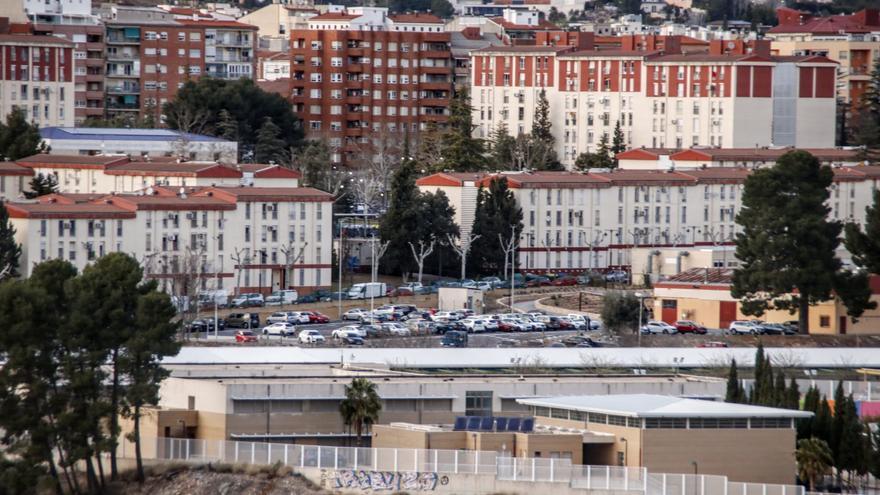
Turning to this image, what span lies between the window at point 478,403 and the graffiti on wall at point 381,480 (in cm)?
651

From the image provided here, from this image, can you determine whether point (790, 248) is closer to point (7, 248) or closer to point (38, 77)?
point (7, 248)

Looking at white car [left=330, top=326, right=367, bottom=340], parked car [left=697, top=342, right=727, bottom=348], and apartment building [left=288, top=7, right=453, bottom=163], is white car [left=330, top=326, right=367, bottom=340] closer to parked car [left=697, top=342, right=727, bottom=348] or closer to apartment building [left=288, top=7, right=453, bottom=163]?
parked car [left=697, top=342, right=727, bottom=348]

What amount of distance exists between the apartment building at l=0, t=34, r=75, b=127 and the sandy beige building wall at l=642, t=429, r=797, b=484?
85.6 m

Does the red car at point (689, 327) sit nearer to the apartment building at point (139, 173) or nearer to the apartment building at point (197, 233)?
the apartment building at point (197, 233)

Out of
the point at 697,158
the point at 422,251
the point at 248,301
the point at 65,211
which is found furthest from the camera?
the point at 697,158

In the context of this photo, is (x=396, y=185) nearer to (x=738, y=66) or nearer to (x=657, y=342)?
(x=657, y=342)

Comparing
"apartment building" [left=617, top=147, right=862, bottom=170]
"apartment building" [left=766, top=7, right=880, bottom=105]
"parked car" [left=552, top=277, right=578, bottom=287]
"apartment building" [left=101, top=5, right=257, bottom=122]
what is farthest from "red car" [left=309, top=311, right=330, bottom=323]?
"apartment building" [left=766, top=7, right=880, bottom=105]

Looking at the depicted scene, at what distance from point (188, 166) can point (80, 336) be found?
160ft

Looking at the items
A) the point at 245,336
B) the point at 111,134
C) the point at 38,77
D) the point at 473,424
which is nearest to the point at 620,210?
the point at 111,134

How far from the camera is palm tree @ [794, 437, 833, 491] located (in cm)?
5616

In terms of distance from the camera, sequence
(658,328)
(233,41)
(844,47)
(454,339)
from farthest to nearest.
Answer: (844,47) → (233,41) → (658,328) → (454,339)

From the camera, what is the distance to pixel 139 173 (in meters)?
109

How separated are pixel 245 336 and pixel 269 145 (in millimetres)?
51361

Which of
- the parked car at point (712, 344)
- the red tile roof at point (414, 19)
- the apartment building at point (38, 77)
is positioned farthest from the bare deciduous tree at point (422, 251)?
the red tile roof at point (414, 19)
